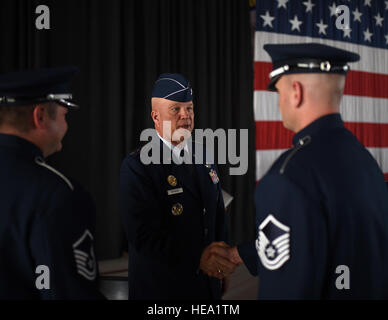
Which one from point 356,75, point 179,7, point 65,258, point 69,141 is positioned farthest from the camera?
point 356,75

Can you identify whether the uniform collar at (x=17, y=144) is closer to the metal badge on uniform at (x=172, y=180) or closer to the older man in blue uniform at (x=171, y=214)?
the older man in blue uniform at (x=171, y=214)

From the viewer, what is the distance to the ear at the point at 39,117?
3.22 feet

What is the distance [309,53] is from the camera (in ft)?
3.27

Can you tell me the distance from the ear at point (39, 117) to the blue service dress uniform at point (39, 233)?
81 millimetres

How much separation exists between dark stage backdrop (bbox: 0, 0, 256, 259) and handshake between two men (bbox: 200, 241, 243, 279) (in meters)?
2.23

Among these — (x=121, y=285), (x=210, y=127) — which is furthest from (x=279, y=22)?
(x=121, y=285)

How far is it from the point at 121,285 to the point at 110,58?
2.34m

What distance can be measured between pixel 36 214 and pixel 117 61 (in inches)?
116

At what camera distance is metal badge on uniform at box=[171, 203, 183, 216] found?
5.16 feet

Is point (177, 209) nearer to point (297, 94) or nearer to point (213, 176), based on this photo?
point (213, 176)

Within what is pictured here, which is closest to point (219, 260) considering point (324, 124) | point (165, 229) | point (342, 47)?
point (165, 229)

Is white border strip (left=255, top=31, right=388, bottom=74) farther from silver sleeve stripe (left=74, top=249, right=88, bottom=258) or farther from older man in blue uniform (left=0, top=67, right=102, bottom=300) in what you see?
silver sleeve stripe (left=74, top=249, right=88, bottom=258)

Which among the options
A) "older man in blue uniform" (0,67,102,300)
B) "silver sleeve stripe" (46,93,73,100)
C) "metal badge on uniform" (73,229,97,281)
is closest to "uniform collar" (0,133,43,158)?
"older man in blue uniform" (0,67,102,300)

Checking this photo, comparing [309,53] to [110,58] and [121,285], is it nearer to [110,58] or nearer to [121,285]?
[121,285]
